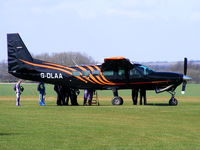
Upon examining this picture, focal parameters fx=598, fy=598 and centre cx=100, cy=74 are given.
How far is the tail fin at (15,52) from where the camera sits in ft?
123

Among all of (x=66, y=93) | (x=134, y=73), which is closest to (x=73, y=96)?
(x=66, y=93)

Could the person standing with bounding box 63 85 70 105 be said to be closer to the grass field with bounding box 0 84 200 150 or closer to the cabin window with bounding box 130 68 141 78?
the cabin window with bounding box 130 68 141 78

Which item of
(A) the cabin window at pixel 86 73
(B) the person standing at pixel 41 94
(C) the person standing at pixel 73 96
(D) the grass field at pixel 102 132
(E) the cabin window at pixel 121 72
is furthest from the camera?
(C) the person standing at pixel 73 96

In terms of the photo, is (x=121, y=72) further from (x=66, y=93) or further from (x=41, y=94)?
(x=41, y=94)

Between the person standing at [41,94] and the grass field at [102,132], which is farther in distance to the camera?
the person standing at [41,94]

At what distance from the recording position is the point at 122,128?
2025cm

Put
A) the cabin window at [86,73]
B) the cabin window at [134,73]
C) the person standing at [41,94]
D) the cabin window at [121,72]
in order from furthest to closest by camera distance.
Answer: the cabin window at [86,73] < the person standing at [41,94] < the cabin window at [121,72] < the cabin window at [134,73]

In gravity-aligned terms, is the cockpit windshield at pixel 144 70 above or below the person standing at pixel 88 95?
above

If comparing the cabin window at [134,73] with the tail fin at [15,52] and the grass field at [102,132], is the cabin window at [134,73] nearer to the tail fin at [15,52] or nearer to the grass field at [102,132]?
the tail fin at [15,52]

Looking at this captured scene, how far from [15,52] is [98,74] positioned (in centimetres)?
560

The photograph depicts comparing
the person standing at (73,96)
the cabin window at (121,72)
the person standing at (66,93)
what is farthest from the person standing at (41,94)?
the cabin window at (121,72)

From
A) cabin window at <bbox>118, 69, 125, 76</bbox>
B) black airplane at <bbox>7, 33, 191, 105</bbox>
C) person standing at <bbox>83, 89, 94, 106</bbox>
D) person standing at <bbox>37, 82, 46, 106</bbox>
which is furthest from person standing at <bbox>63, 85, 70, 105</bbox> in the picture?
cabin window at <bbox>118, 69, 125, 76</bbox>

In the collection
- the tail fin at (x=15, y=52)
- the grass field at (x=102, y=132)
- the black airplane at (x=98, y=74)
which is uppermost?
the tail fin at (x=15, y=52)

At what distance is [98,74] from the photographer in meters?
36.3
